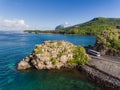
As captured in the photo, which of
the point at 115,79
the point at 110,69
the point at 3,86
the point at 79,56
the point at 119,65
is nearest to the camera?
the point at 3,86

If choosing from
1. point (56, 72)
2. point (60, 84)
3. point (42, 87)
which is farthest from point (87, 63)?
point (42, 87)

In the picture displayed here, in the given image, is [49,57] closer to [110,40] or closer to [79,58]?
[79,58]

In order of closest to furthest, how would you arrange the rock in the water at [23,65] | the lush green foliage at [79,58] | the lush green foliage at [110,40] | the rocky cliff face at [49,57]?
1. the rock in the water at [23,65]
2. the rocky cliff face at [49,57]
3. the lush green foliage at [79,58]
4. the lush green foliage at [110,40]

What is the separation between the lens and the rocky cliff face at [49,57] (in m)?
70.9

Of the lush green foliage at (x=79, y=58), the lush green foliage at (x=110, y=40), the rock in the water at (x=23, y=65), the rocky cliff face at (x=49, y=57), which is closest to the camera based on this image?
the rock in the water at (x=23, y=65)

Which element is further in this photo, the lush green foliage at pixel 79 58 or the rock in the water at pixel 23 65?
the lush green foliage at pixel 79 58

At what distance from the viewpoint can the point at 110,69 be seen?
6669cm

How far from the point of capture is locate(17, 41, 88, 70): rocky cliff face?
233 feet

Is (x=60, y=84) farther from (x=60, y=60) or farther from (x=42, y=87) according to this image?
(x=60, y=60)

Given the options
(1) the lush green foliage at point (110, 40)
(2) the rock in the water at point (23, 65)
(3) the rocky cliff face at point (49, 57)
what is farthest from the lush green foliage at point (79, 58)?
(1) the lush green foliage at point (110, 40)

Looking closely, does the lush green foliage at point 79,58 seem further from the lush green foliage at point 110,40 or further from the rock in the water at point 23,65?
the lush green foliage at point 110,40

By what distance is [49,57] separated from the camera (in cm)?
7288

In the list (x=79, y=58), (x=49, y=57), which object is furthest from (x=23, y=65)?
(x=79, y=58)

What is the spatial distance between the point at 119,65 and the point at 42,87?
38764 millimetres
